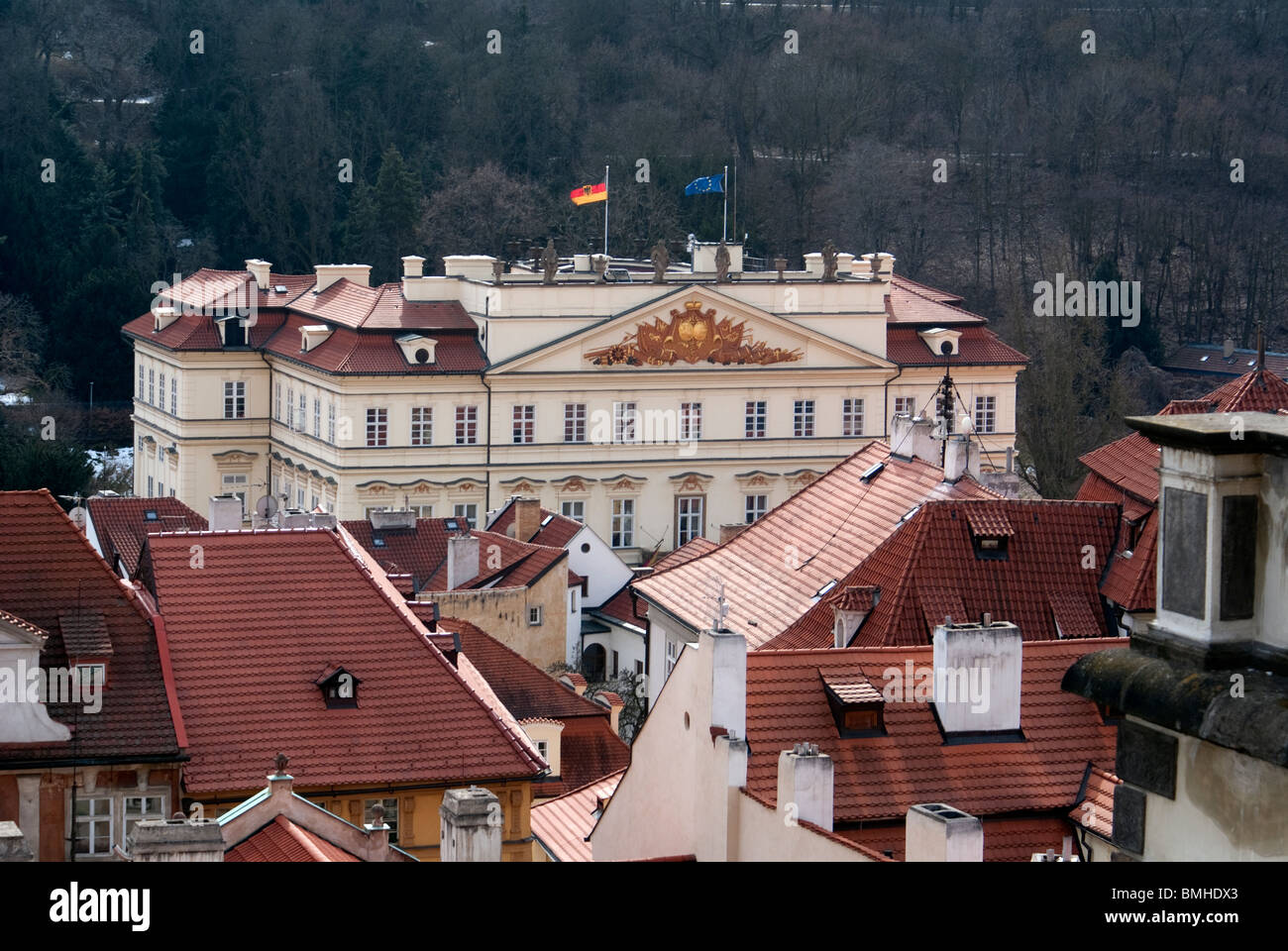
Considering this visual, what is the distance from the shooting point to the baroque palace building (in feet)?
203

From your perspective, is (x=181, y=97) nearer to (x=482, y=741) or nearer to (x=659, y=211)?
(x=659, y=211)

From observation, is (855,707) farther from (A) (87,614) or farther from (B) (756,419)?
(B) (756,419)

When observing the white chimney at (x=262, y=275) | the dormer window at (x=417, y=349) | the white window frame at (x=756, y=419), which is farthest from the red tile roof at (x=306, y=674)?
the white chimney at (x=262, y=275)

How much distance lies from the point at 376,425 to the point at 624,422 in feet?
21.4

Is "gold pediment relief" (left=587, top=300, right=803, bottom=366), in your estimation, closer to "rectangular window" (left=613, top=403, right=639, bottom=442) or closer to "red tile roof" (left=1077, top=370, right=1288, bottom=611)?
"rectangular window" (left=613, top=403, right=639, bottom=442)

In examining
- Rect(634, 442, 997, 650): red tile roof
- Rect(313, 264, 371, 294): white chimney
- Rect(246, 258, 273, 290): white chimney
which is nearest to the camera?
Rect(634, 442, 997, 650): red tile roof

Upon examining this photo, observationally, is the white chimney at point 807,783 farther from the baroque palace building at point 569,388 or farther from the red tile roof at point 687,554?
the baroque palace building at point 569,388

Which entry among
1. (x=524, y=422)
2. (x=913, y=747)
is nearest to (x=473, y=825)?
(x=913, y=747)

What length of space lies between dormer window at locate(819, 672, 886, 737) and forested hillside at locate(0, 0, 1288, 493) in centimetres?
5962

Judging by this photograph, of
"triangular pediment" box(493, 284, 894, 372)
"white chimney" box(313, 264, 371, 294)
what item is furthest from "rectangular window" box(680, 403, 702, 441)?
"white chimney" box(313, 264, 371, 294)

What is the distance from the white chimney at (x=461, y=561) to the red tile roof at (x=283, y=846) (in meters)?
29.9

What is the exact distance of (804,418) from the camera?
65.1 metres
